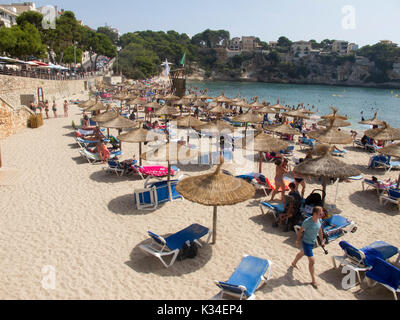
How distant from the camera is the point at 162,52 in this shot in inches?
3642

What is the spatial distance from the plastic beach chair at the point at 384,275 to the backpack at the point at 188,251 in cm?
272

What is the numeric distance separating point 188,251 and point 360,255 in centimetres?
275

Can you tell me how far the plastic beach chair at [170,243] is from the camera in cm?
488

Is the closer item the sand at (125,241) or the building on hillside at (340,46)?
the sand at (125,241)

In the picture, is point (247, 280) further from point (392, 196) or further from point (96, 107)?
point (96, 107)

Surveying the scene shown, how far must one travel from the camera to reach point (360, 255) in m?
4.55

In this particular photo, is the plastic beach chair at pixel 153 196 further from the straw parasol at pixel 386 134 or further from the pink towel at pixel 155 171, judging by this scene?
the straw parasol at pixel 386 134

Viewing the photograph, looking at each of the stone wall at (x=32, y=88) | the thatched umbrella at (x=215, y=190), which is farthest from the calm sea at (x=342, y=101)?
the stone wall at (x=32, y=88)

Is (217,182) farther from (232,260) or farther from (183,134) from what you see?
(183,134)

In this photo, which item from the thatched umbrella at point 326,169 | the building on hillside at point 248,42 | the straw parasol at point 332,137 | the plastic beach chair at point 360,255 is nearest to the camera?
the plastic beach chair at point 360,255

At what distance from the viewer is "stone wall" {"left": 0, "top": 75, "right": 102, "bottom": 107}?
1955 cm

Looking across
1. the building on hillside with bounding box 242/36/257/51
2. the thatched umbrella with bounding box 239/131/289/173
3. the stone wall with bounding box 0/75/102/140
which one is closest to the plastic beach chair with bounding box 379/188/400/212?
the thatched umbrella with bounding box 239/131/289/173

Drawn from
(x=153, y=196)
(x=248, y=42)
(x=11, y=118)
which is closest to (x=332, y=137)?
(x=153, y=196)

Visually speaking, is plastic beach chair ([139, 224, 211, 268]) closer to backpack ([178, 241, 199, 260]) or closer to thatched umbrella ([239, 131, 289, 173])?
backpack ([178, 241, 199, 260])
